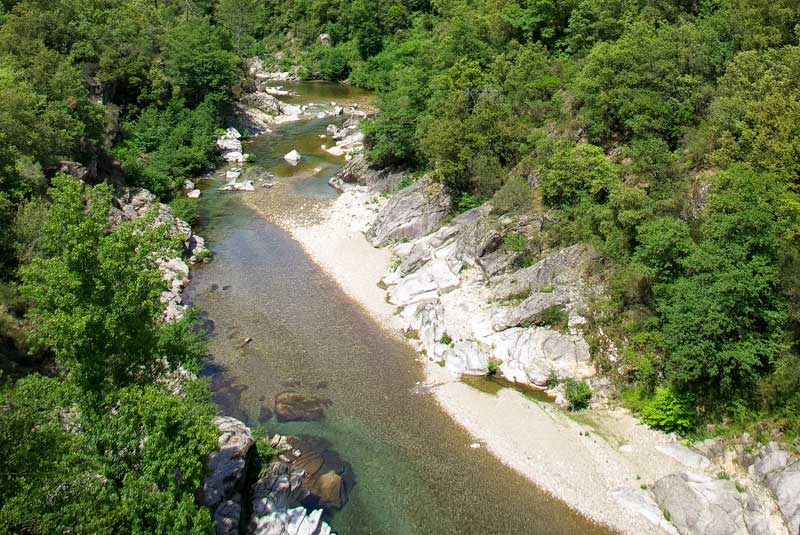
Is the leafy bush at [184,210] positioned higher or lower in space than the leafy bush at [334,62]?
higher

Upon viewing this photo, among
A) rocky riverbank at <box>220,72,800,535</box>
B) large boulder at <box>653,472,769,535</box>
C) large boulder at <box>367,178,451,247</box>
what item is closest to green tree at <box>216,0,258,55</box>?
large boulder at <box>367,178,451,247</box>

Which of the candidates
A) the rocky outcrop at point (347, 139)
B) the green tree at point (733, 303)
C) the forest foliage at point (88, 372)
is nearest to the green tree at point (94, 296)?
the forest foliage at point (88, 372)

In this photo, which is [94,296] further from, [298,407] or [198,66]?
[198,66]

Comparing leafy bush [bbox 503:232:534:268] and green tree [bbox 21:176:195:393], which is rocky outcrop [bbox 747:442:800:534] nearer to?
leafy bush [bbox 503:232:534:268]

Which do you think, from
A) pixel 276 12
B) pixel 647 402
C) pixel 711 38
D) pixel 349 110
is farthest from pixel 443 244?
pixel 276 12

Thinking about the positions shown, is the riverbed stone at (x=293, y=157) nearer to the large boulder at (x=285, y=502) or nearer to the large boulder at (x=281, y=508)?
the large boulder at (x=285, y=502)

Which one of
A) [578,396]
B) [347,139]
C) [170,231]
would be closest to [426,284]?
[578,396]

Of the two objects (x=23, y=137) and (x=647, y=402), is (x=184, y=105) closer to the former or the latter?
(x=23, y=137)
